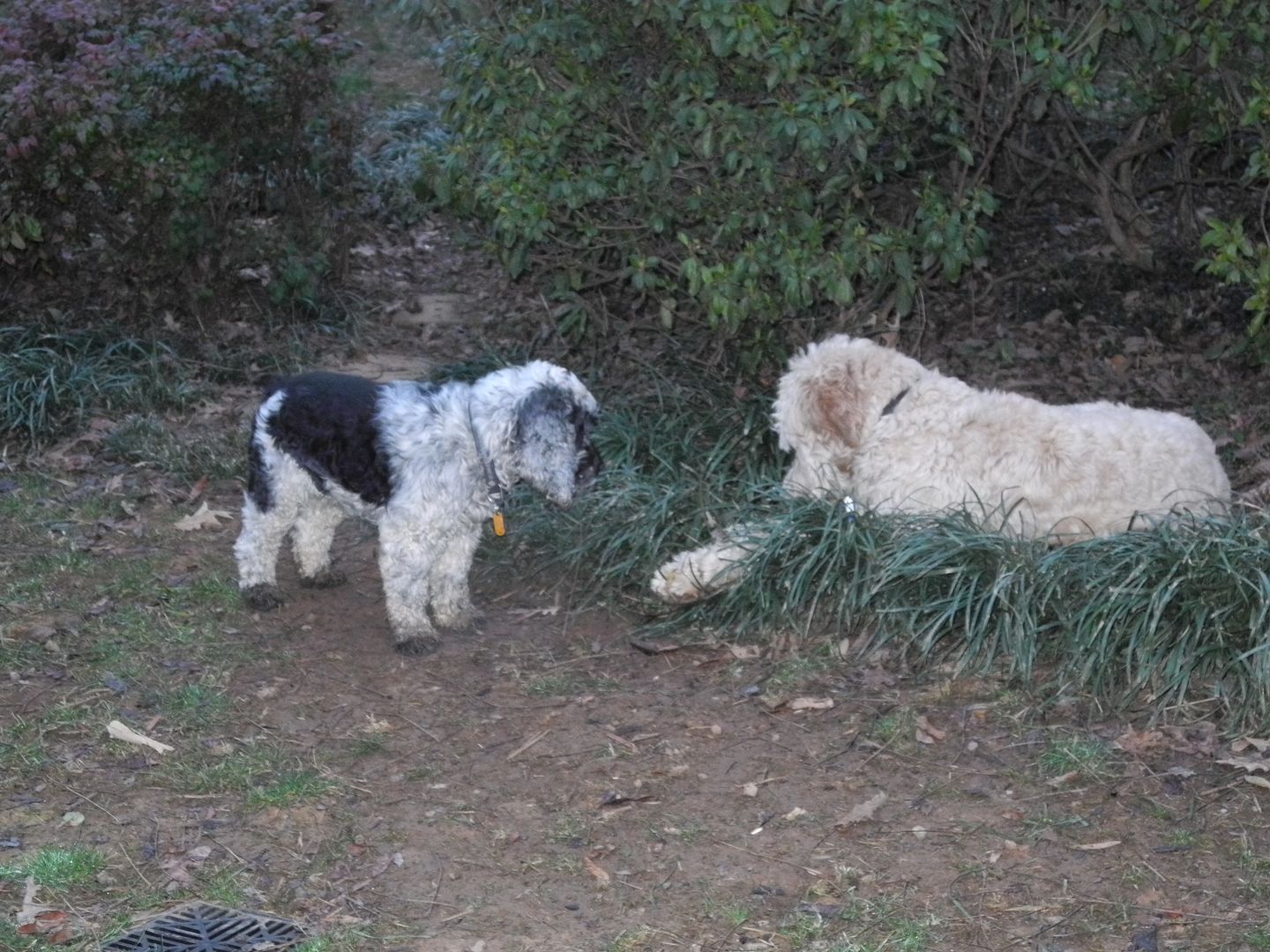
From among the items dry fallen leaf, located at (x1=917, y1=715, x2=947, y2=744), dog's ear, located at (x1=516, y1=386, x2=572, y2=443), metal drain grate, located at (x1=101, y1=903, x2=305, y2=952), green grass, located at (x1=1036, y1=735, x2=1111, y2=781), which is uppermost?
dog's ear, located at (x1=516, y1=386, x2=572, y2=443)

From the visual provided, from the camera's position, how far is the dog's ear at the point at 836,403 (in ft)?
20.0

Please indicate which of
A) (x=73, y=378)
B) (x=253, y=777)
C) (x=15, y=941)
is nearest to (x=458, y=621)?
(x=253, y=777)

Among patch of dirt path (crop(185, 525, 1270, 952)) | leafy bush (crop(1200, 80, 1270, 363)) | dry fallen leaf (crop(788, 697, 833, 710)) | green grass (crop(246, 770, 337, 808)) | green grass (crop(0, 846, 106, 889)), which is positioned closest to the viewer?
patch of dirt path (crop(185, 525, 1270, 952))

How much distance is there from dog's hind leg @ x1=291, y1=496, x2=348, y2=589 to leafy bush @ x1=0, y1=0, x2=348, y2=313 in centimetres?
326

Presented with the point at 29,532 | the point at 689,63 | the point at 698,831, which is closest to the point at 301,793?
the point at 698,831

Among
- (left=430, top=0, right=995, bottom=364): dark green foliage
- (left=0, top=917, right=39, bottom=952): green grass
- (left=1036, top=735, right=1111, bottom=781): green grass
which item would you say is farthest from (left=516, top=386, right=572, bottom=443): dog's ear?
(left=0, top=917, right=39, bottom=952): green grass

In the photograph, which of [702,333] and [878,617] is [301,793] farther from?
[702,333]

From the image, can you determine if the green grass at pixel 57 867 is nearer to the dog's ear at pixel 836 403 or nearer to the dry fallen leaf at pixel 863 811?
the dry fallen leaf at pixel 863 811

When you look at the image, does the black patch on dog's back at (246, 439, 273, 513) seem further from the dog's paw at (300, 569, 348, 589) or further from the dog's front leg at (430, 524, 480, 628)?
the dog's front leg at (430, 524, 480, 628)

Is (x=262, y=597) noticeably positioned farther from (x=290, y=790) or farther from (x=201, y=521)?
(x=290, y=790)

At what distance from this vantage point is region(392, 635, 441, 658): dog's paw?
20.3ft

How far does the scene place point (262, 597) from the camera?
661 centimetres

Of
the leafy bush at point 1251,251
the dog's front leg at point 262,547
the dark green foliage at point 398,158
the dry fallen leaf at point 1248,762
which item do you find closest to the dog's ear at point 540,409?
the dog's front leg at point 262,547

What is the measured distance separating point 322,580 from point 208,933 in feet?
9.01
